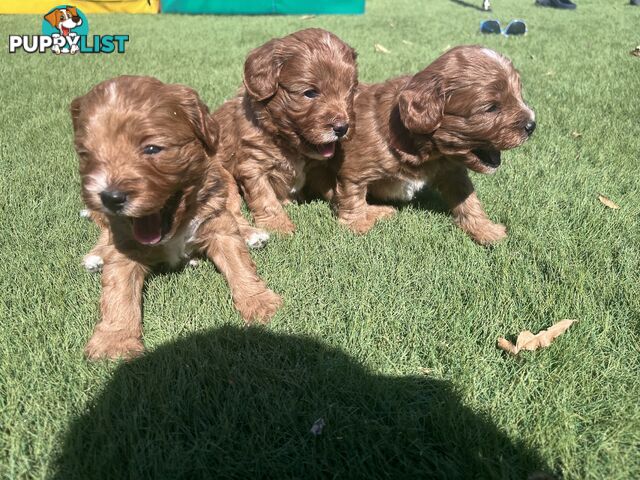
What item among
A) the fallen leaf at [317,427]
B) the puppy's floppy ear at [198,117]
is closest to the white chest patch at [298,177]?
the puppy's floppy ear at [198,117]

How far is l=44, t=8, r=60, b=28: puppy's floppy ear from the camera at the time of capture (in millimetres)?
11547

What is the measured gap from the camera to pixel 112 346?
255 centimetres

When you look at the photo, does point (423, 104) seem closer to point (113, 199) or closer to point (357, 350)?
point (357, 350)

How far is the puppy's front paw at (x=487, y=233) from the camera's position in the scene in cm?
364

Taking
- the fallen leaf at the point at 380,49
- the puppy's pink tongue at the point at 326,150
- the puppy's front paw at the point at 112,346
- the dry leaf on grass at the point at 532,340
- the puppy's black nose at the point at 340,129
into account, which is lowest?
the fallen leaf at the point at 380,49

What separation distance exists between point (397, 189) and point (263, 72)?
150 cm

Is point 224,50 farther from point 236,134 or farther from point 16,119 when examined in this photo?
point 236,134

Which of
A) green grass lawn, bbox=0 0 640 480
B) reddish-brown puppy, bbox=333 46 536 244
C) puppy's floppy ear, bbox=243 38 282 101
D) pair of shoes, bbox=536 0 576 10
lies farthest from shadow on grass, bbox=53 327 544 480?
pair of shoes, bbox=536 0 576 10

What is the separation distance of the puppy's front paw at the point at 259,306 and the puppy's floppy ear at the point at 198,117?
97 cm

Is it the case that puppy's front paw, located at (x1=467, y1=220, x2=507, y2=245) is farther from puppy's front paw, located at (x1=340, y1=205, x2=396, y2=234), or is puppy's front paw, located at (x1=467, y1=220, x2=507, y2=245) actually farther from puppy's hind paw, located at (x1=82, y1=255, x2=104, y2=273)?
puppy's hind paw, located at (x1=82, y1=255, x2=104, y2=273)

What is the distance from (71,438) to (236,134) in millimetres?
2778

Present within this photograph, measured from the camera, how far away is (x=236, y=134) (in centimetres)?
414

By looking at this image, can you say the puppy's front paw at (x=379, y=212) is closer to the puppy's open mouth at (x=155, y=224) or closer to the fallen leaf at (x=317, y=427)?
the puppy's open mouth at (x=155, y=224)

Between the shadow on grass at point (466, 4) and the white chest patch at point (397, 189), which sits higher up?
the white chest patch at point (397, 189)
